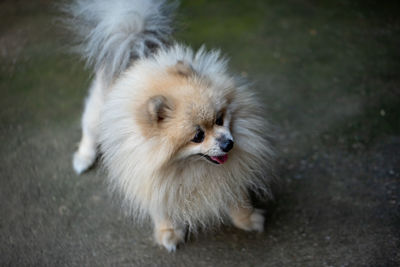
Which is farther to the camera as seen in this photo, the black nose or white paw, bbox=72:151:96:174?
white paw, bbox=72:151:96:174

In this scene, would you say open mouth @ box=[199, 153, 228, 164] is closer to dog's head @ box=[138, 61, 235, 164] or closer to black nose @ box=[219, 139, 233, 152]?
dog's head @ box=[138, 61, 235, 164]

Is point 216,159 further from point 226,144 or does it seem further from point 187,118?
point 187,118

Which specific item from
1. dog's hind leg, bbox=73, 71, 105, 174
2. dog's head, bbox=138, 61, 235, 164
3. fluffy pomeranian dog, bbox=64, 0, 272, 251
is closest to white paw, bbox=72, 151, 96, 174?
dog's hind leg, bbox=73, 71, 105, 174

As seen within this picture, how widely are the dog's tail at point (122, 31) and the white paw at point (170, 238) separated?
1.02 m

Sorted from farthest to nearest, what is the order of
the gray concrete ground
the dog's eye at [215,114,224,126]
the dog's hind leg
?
the dog's hind leg < the gray concrete ground < the dog's eye at [215,114,224,126]

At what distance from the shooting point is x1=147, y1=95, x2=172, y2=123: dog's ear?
5.76ft

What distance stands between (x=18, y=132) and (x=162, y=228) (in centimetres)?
159

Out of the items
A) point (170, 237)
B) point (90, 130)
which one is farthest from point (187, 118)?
point (90, 130)

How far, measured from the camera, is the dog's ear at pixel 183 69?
1903 millimetres

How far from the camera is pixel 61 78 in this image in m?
3.63

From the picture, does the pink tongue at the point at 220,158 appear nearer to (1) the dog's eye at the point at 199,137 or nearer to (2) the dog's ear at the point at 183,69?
(1) the dog's eye at the point at 199,137

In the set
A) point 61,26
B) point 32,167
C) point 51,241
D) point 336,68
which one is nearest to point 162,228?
point 51,241

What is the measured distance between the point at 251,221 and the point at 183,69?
1073 millimetres

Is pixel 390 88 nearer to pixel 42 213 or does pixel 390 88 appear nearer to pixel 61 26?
pixel 42 213
